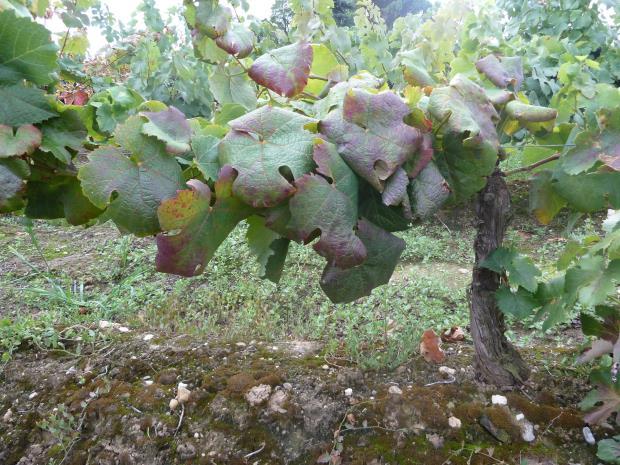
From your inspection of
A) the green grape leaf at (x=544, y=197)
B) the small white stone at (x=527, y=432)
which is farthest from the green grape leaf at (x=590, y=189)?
the small white stone at (x=527, y=432)

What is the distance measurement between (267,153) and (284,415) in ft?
3.25

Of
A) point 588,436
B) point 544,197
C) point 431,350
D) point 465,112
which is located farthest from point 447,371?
point 465,112

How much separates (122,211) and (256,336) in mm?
1594

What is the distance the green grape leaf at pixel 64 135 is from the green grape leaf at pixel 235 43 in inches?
13.2

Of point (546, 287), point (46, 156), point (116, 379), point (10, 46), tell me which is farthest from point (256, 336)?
point (10, 46)

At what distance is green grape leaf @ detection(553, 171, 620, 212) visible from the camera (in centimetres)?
109

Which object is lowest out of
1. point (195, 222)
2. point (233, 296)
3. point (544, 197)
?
point (233, 296)

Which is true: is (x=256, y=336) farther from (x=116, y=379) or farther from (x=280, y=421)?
(x=280, y=421)

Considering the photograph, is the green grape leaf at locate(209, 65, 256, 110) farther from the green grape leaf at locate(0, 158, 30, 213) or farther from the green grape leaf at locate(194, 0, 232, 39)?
the green grape leaf at locate(0, 158, 30, 213)

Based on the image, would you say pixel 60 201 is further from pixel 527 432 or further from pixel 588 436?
pixel 588 436

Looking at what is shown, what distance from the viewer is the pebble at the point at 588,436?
1.32 metres

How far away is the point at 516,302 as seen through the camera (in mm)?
1329

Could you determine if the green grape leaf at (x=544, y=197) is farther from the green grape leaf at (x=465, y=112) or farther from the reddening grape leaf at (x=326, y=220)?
the reddening grape leaf at (x=326, y=220)

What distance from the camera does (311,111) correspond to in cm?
105
